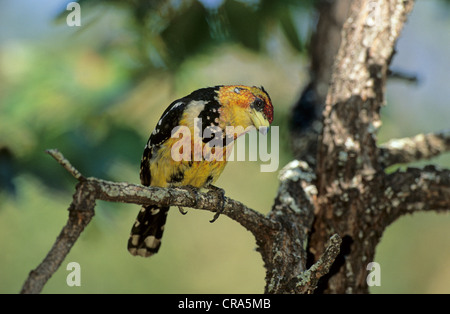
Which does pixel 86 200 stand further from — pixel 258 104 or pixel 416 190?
pixel 416 190

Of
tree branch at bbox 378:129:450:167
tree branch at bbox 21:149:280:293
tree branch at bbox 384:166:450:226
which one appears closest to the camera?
tree branch at bbox 21:149:280:293

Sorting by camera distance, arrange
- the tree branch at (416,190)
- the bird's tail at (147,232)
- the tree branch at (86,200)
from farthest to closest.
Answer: the tree branch at (416,190)
the bird's tail at (147,232)
the tree branch at (86,200)

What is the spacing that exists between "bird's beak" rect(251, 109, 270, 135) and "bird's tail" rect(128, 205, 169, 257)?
96 centimetres

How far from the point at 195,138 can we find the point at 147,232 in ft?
2.44

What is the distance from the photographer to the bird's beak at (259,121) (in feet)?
7.11

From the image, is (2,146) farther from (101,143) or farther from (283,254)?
(283,254)

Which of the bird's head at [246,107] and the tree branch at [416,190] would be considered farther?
the tree branch at [416,190]

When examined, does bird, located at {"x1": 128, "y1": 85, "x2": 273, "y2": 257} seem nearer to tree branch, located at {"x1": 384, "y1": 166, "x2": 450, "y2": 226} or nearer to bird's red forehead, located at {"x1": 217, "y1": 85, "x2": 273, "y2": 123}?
bird's red forehead, located at {"x1": 217, "y1": 85, "x2": 273, "y2": 123}

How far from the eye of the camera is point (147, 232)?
282cm

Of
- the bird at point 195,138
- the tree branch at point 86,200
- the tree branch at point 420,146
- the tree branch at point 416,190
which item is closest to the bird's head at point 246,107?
the bird at point 195,138

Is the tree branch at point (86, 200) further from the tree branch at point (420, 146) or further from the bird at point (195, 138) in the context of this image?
the tree branch at point (420, 146)

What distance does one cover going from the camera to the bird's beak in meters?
2.17

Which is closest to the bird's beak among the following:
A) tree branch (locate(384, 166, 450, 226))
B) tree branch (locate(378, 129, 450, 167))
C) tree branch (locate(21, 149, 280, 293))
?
tree branch (locate(21, 149, 280, 293))

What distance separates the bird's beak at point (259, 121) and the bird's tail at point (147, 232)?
0.96 meters
